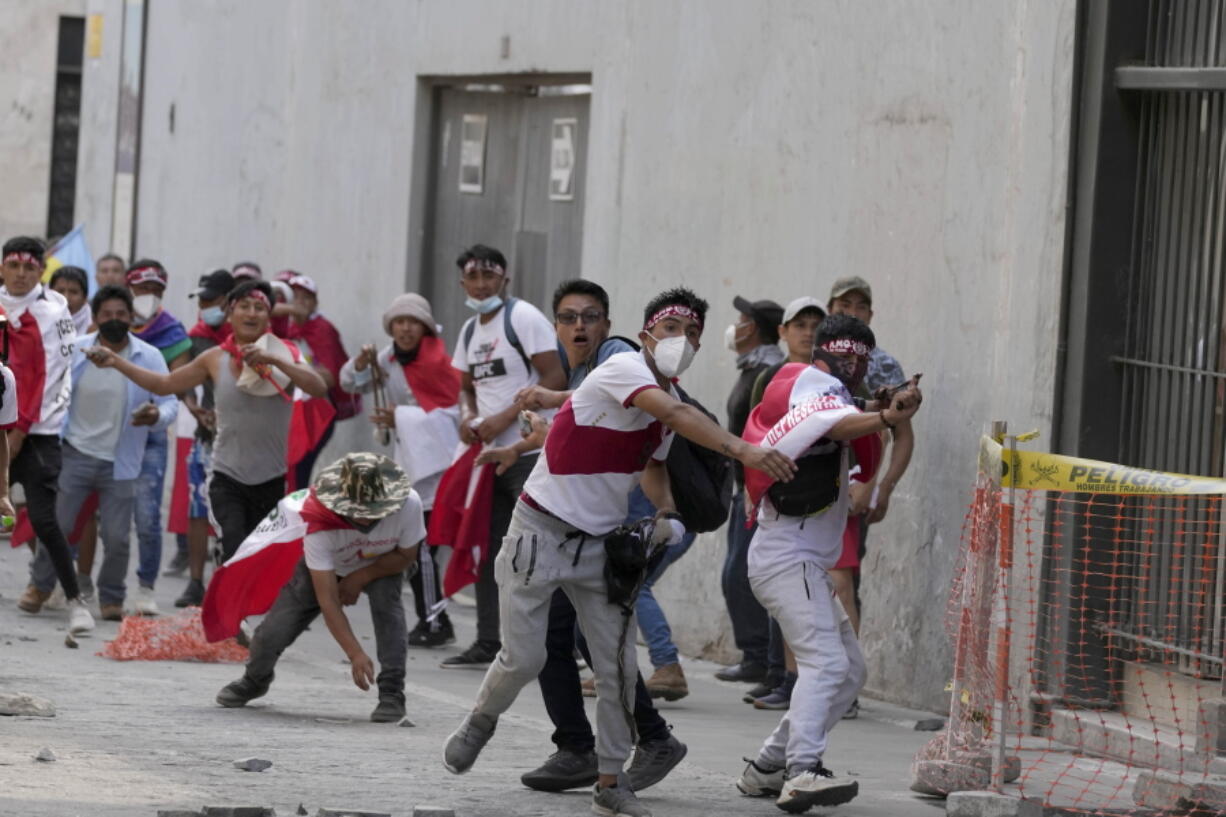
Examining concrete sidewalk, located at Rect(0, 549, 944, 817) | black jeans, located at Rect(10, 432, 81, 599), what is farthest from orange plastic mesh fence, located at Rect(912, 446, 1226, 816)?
black jeans, located at Rect(10, 432, 81, 599)

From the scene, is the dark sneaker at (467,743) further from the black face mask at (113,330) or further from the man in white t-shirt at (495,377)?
the black face mask at (113,330)

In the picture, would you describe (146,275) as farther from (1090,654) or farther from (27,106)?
A: (27,106)

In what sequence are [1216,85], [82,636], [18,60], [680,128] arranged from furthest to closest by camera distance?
1. [18,60]
2. [680,128]
3. [82,636]
4. [1216,85]

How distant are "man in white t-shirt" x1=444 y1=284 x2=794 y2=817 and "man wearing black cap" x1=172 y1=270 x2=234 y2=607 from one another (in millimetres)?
6090

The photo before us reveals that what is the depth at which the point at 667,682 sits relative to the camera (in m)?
10.6

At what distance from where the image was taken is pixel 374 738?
30.3 feet

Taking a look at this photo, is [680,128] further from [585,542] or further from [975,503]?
[585,542]

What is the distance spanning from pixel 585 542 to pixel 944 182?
12.5 feet

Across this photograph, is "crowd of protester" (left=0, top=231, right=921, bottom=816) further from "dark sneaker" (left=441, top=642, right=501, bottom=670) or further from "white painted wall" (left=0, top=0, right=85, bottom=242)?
"white painted wall" (left=0, top=0, right=85, bottom=242)

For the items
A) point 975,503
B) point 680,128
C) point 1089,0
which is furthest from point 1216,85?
point 680,128

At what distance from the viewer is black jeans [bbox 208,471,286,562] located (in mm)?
11945

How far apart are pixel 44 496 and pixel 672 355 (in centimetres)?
564

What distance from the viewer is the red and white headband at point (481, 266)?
11.9m

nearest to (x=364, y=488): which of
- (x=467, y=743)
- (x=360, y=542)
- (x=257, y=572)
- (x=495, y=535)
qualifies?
(x=360, y=542)
